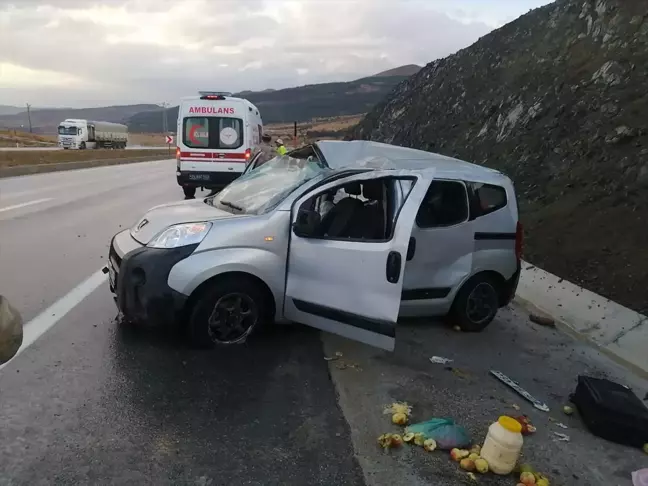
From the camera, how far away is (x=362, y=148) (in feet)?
20.8

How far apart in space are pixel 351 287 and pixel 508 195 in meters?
2.43

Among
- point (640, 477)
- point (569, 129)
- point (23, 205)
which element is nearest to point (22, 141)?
point (23, 205)

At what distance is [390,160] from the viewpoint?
19.6 feet

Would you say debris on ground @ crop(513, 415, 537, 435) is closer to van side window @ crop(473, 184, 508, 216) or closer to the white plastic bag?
van side window @ crop(473, 184, 508, 216)

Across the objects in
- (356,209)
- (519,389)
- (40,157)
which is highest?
(356,209)

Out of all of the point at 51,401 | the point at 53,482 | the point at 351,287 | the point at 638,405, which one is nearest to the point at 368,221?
the point at 351,287

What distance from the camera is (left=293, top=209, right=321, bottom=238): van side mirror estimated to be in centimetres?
518

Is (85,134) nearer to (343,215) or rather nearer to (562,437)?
(343,215)

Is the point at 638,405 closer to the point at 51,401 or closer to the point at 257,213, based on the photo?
the point at 257,213

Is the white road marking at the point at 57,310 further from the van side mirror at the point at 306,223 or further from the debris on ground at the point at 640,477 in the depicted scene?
the debris on ground at the point at 640,477

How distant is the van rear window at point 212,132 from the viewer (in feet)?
53.7

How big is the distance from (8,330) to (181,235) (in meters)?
2.56

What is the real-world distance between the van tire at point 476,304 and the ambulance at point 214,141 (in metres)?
10.9

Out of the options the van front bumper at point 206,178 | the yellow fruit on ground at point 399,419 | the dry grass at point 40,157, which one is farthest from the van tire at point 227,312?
the dry grass at point 40,157
